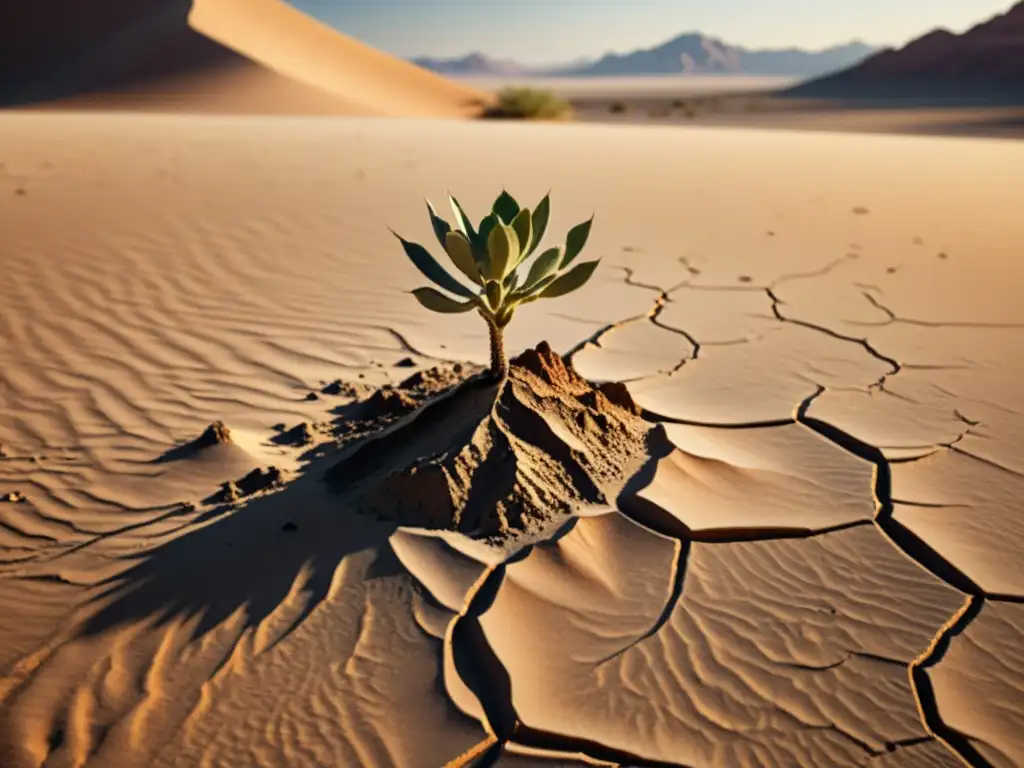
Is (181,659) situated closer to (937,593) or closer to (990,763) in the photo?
(990,763)

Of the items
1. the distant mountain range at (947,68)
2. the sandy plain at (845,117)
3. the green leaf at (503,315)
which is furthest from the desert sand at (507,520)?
the distant mountain range at (947,68)

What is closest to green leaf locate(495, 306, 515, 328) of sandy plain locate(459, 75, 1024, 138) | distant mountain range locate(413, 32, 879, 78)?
sandy plain locate(459, 75, 1024, 138)

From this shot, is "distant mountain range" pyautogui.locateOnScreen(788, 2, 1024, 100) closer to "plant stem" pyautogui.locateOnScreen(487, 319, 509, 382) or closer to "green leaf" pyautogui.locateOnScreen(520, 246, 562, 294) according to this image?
"green leaf" pyautogui.locateOnScreen(520, 246, 562, 294)

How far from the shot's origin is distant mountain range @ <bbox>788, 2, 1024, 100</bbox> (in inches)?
1426

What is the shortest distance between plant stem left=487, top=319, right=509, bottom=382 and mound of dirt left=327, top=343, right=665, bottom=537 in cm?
3

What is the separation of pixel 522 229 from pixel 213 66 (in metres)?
23.7

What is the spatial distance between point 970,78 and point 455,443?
147ft

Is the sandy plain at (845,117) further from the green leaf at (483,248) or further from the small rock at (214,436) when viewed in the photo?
the small rock at (214,436)

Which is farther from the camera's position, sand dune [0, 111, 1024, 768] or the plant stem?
the plant stem

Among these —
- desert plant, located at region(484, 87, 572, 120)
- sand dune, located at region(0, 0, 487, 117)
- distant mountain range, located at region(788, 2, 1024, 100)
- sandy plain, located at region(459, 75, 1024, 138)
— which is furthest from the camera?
distant mountain range, located at region(788, 2, 1024, 100)

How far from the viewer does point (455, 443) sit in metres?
2.29

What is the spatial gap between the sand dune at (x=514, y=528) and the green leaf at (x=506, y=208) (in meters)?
0.57

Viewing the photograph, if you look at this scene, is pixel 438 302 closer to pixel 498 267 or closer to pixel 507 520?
pixel 498 267

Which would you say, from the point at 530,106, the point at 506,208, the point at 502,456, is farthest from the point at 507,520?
the point at 530,106
